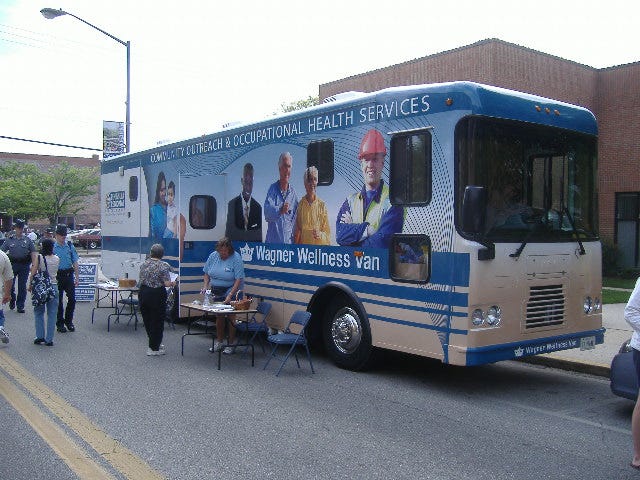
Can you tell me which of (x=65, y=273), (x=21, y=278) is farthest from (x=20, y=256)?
(x=65, y=273)

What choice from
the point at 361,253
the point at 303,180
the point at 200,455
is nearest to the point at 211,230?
the point at 303,180

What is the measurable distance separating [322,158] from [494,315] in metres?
2.95

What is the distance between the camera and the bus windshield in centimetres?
654

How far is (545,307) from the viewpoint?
697cm

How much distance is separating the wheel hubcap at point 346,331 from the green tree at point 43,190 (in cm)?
4501

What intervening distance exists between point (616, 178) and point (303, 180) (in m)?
18.0

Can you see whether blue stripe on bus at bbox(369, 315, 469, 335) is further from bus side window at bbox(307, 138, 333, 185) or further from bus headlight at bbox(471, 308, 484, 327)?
bus side window at bbox(307, 138, 333, 185)

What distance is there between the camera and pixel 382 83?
25.7 meters

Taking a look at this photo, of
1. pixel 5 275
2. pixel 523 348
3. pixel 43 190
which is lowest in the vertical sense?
pixel 523 348

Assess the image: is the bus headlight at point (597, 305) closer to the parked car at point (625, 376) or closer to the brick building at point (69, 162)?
the parked car at point (625, 376)

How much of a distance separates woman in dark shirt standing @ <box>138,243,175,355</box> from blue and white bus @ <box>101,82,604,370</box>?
1.41m

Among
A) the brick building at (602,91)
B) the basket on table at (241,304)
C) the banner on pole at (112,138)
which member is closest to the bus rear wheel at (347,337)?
the basket on table at (241,304)

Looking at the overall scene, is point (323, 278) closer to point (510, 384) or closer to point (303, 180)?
point (303, 180)

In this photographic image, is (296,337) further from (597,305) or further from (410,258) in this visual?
(597,305)
